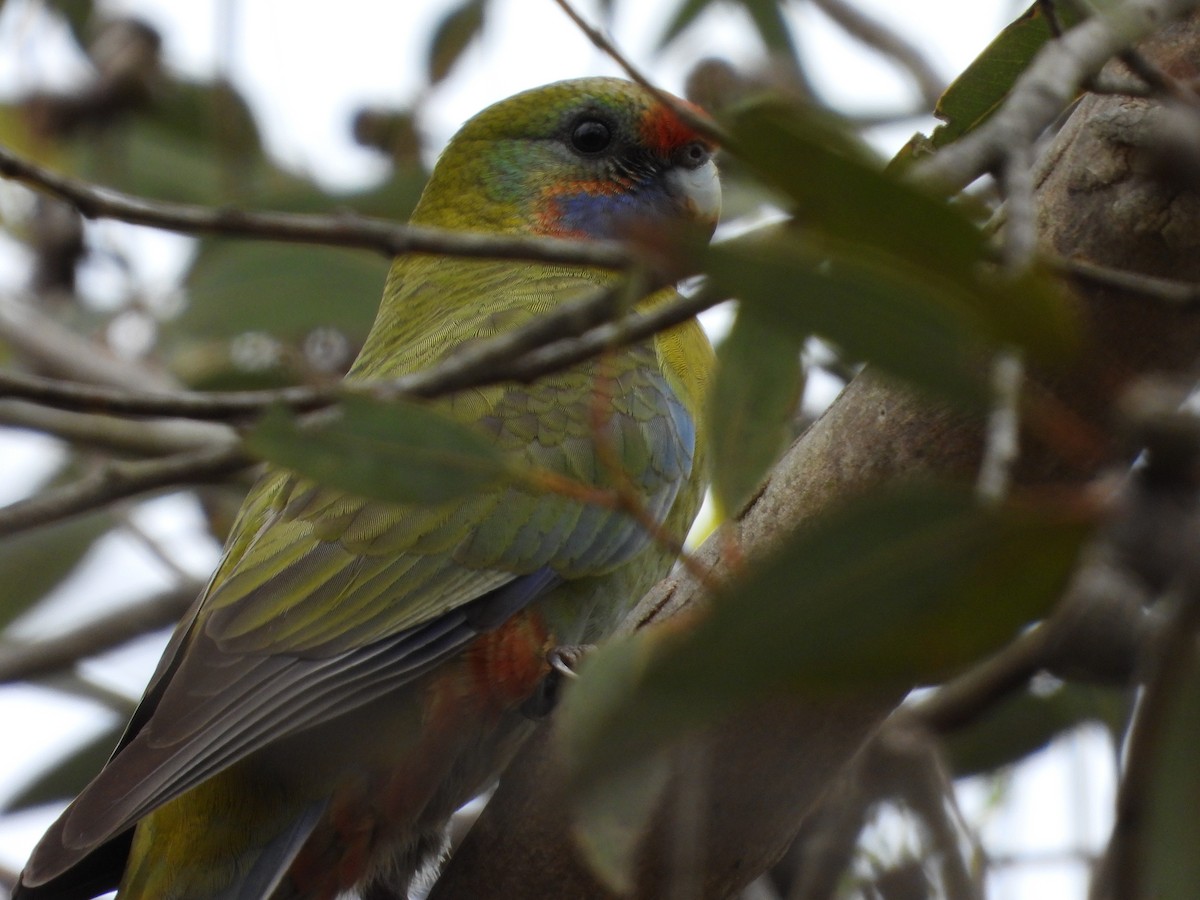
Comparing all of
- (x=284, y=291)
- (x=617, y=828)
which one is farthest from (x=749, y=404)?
(x=284, y=291)

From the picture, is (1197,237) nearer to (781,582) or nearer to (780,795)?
(780,795)

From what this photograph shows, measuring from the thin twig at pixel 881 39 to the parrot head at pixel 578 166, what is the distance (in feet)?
2.94

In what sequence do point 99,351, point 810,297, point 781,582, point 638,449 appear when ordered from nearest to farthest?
point 781,582, point 810,297, point 638,449, point 99,351

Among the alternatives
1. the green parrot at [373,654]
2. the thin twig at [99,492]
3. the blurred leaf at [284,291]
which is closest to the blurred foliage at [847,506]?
the thin twig at [99,492]

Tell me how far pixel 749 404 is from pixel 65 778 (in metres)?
3.08

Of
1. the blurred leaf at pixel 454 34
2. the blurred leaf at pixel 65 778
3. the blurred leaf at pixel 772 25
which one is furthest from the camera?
the blurred leaf at pixel 454 34

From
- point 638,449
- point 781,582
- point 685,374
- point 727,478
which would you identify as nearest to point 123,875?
point 638,449

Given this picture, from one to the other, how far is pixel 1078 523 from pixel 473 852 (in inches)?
62.2

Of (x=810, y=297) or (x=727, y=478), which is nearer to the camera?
(x=810, y=297)

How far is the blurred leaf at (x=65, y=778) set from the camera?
391 cm

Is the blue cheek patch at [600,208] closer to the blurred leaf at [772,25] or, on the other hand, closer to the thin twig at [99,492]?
the blurred leaf at [772,25]

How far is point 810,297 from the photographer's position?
1060 mm

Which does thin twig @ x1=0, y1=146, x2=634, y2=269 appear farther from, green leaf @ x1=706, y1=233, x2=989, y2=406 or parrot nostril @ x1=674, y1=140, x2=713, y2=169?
parrot nostril @ x1=674, y1=140, x2=713, y2=169

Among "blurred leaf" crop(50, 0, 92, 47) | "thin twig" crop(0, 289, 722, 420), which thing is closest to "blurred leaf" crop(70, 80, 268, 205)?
"blurred leaf" crop(50, 0, 92, 47)
